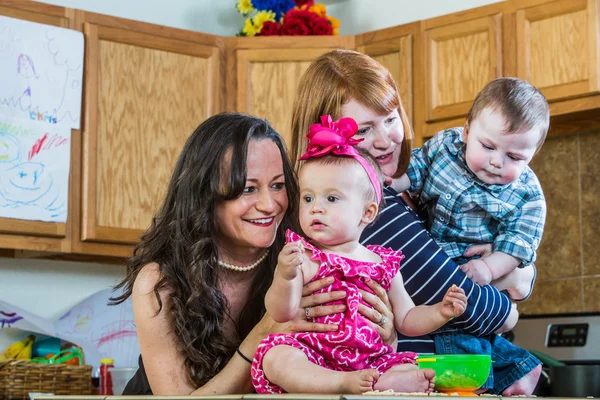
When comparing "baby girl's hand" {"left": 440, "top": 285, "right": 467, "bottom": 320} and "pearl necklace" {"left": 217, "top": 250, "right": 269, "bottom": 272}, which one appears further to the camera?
"pearl necklace" {"left": 217, "top": 250, "right": 269, "bottom": 272}

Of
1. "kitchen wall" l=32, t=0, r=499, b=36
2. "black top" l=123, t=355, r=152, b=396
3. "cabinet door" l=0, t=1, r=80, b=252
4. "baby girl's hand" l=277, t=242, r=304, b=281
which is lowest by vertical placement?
"black top" l=123, t=355, r=152, b=396

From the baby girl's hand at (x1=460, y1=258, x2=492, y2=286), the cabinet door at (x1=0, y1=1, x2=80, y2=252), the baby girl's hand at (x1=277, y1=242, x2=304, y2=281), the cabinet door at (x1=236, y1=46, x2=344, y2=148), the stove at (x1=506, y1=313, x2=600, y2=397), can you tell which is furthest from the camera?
the cabinet door at (x1=236, y1=46, x2=344, y2=148)

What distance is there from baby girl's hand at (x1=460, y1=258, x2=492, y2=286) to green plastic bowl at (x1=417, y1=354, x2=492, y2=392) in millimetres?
457

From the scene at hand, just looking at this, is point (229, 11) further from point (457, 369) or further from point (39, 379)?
point (457, 369)

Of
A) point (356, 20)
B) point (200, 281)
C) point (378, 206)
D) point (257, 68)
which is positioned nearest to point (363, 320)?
point (378, 206)

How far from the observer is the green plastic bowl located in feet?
3.89

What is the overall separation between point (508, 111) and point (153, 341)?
0.77m

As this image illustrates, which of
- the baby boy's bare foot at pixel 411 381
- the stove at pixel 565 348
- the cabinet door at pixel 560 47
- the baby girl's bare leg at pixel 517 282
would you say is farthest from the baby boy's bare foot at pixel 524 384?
the cabinet door at pixel 560 47

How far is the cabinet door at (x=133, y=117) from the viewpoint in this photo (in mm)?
3209

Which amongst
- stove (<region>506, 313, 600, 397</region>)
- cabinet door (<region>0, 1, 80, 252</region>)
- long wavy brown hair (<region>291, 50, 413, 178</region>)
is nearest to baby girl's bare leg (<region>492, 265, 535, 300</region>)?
long wavy brown hair (<region>291, 50, 413, 178</region>)

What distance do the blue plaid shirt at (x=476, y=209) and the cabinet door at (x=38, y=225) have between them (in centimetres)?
170

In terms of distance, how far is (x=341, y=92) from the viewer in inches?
64.6

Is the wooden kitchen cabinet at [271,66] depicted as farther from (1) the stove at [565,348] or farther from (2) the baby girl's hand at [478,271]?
(2) the baby girl's hand at [478,271]

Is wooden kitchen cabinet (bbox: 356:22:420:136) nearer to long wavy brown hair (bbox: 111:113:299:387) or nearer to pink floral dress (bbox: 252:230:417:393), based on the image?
long wavy brown hair (bbox: 111:113:299:387)
